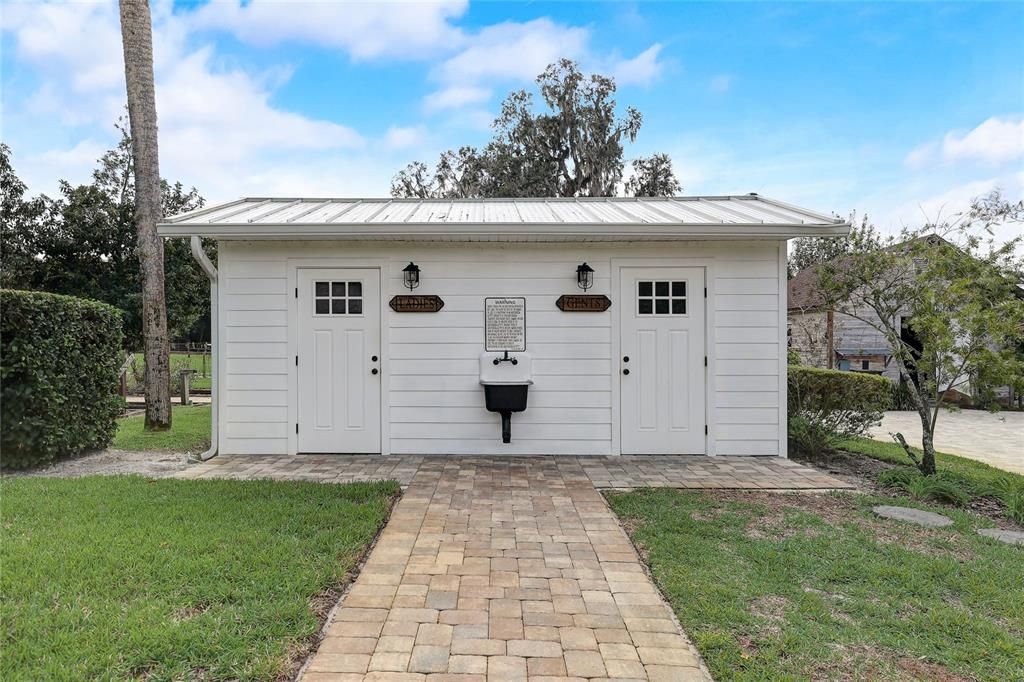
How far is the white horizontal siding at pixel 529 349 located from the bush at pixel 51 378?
1220mm

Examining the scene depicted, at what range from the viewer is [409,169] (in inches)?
861

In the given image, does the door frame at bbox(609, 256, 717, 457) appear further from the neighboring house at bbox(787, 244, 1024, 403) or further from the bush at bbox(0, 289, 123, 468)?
the neighboring house at bbox(787, 244, 1024, 403)

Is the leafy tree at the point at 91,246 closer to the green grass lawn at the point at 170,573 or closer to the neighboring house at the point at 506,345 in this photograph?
the neighboring house at the point at 506,345

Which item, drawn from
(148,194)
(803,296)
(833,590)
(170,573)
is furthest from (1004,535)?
(803,296)

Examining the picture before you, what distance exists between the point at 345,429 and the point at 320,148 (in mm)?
9270

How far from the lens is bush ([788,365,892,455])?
19.0ft

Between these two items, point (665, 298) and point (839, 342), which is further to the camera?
point (839, 342)

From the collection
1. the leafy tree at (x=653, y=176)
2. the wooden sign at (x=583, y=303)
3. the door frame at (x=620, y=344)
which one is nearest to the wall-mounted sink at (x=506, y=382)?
the wooden sign at (x=583, y=303)

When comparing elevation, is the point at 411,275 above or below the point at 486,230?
below

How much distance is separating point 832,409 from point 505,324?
3805 mm

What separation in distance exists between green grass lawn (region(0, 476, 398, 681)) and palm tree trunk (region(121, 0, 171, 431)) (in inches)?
113

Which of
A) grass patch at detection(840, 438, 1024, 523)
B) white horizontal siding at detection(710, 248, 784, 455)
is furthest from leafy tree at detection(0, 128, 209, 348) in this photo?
grass patch at detection(840, 438, 1024, 523)

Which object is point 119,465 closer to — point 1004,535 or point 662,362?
point 662,362

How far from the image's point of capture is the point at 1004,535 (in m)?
3.30
